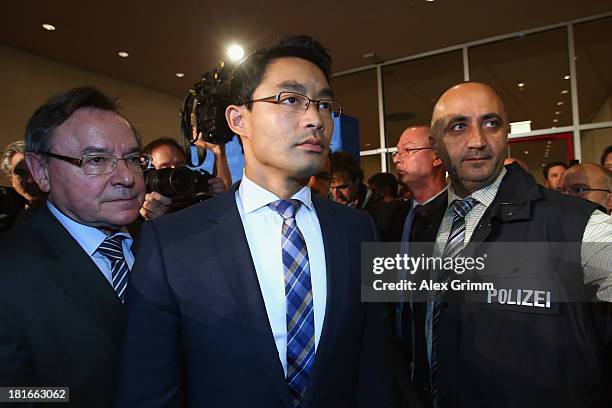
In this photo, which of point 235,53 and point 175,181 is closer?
point 175,181

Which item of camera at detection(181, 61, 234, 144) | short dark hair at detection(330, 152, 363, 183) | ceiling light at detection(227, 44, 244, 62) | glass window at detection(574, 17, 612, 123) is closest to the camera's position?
camera at detection(181, 61, 234, 144)

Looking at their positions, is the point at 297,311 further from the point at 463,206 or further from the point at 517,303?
the point at 463,206

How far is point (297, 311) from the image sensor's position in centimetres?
103

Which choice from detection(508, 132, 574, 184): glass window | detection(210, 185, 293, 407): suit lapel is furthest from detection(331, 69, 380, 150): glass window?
detection(210, 185, 293, 407): suit lapel

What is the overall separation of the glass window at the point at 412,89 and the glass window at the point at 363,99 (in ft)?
0.72

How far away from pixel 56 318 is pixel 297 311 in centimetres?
59

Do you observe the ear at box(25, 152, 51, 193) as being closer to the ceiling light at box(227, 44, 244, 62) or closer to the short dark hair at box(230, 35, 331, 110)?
the short dark hair at box(230, 35, 331, 110)

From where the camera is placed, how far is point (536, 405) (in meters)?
1.25

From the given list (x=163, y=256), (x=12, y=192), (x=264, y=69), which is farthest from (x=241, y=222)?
(x=12, y=192)

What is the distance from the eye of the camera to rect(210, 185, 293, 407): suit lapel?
3.10 ft

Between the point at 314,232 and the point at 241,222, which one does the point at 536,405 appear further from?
the point at 241,222

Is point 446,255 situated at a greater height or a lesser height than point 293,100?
lesser

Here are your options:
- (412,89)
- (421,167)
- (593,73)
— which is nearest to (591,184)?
(421,167)

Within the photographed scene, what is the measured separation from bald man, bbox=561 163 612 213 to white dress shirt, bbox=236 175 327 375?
5.74 feet
